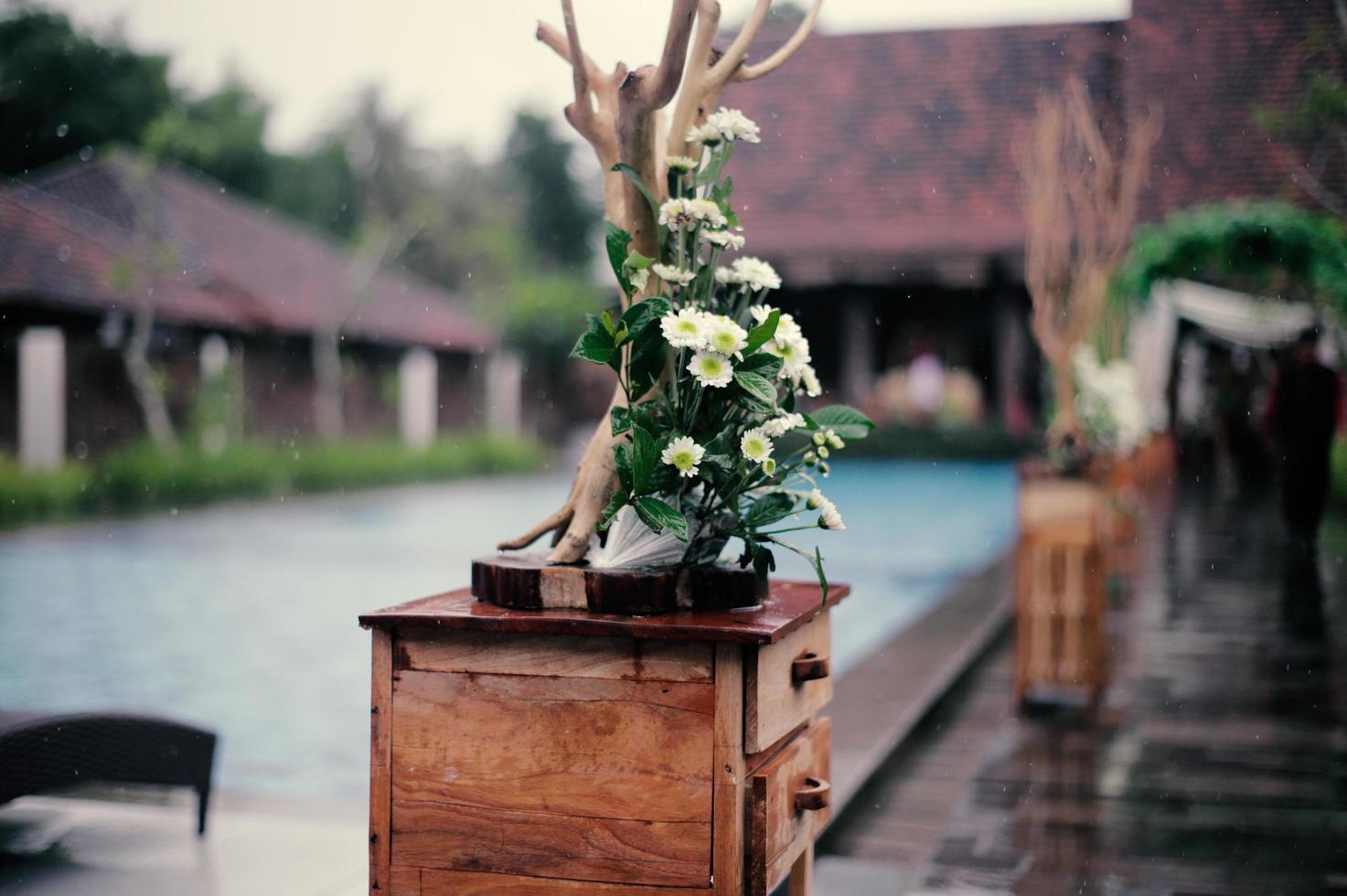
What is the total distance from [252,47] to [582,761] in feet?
51.5

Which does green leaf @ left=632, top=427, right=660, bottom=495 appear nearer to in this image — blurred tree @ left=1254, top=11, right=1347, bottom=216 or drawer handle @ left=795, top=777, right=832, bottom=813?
drawer handle @ left=795, top=777, right=832, bottom=813

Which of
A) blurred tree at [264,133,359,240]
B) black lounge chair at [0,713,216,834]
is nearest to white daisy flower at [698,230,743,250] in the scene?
black lounge chair at [0,713,216,834]

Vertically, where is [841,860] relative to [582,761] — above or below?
below

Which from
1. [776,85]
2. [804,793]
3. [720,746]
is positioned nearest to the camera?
[720,746]

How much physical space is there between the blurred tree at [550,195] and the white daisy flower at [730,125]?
1330 inches

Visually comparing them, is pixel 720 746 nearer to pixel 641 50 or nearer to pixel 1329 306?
pixel 641 50

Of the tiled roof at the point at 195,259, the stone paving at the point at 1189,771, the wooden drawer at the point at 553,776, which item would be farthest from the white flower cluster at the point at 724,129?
the tiled roof at the point at 195,259

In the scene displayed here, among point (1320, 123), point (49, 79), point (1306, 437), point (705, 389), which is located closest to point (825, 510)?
point (705, 389)

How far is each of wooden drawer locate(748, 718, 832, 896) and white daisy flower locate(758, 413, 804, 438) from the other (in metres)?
0.44

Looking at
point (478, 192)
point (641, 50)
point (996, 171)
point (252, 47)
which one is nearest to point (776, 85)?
point (996, 171)

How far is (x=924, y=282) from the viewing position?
663 inches

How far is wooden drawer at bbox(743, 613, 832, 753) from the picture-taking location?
5.33 feet

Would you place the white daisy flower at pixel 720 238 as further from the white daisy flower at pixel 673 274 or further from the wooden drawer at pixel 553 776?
the wooden drawer at pixel 553 776

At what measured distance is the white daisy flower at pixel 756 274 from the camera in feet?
6.18
